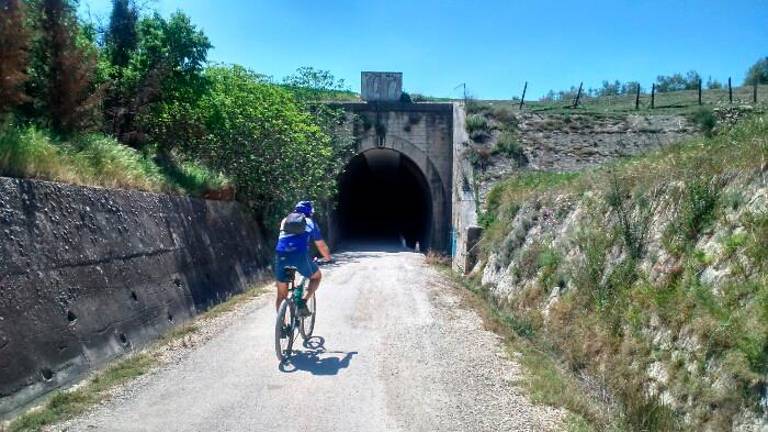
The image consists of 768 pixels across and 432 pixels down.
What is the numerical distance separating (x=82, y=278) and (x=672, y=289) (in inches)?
241

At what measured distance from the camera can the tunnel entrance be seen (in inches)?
1227

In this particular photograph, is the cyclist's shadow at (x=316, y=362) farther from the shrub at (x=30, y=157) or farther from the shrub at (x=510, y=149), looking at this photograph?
the shrub at (x=510, y=149)

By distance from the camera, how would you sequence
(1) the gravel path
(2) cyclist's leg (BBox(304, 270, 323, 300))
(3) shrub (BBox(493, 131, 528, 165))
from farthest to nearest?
(3) shrub (BBox(493, 131, 528, 165)) < (2) cyclist's leg (BBox(304, 270, 323, 300)) < (1) the gravel path

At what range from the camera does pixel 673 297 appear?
19.2 feet

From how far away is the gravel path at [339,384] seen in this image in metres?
5.04

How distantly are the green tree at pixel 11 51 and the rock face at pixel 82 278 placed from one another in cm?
133

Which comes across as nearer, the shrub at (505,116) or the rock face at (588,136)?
the rock face at (588,136)

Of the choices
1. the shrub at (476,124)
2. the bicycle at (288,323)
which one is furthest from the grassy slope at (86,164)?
the shrub at (476,124)

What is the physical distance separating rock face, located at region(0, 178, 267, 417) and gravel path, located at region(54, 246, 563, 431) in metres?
0.67

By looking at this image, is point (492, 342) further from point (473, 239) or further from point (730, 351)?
point (473, 239)

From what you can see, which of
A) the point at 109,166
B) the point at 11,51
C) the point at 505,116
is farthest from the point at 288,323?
the point at 505,116

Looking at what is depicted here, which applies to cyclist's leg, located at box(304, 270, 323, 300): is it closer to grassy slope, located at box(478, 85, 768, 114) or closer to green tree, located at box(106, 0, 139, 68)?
green tree, located at box(106, 0, 139, 68)

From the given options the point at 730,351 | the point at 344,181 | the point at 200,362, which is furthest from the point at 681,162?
the point at 344,181

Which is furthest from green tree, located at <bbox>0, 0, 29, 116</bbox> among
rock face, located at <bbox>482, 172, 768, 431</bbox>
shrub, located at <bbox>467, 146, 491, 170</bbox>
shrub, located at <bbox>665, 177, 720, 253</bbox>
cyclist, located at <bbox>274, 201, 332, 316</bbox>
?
shrub, located at <bbox>467, 146, 491, 170</bbox>
